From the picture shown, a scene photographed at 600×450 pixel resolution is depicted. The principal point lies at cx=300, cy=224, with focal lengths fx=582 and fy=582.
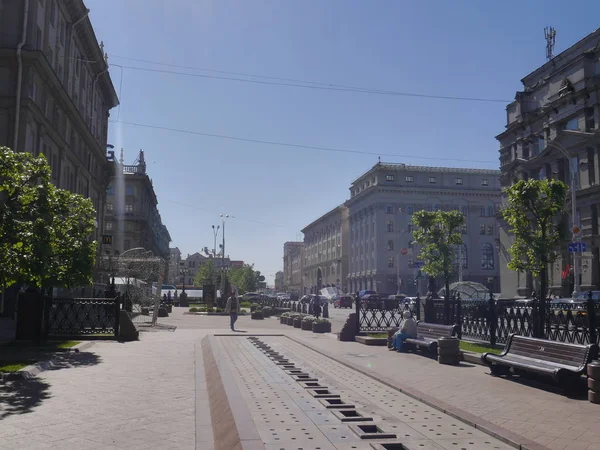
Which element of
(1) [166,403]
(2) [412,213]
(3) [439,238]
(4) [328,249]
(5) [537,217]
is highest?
(2) [412,213]

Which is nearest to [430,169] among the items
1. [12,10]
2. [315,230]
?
[315,230]

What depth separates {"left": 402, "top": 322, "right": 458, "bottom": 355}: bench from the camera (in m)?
13.8

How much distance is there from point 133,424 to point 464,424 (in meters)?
4.10

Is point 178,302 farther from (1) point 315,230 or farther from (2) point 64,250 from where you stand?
(1) point 315,230

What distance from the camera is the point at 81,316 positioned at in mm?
17266

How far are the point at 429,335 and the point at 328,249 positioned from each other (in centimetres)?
10562

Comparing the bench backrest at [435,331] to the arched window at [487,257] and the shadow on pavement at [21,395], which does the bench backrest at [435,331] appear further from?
the arched window at [487,257]

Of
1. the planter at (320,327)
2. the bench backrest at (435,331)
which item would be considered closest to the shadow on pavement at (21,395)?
the bench backrest at (435,331)

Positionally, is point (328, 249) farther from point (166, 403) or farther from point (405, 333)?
point (166, 403)

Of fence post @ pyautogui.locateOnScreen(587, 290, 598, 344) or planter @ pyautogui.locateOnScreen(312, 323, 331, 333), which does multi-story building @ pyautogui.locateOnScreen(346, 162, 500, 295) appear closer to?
planter @ pyautogui.locateOnScreen(312, 323, 331, 333)

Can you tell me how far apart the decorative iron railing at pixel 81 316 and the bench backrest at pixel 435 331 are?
8919mm

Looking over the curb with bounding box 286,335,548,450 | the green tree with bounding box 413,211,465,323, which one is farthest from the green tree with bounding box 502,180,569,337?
the curb with bounding box 286,335,548,450

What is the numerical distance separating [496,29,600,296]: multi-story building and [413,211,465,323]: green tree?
57.9 feet

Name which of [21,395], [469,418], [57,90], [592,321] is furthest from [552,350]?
[57,90]
